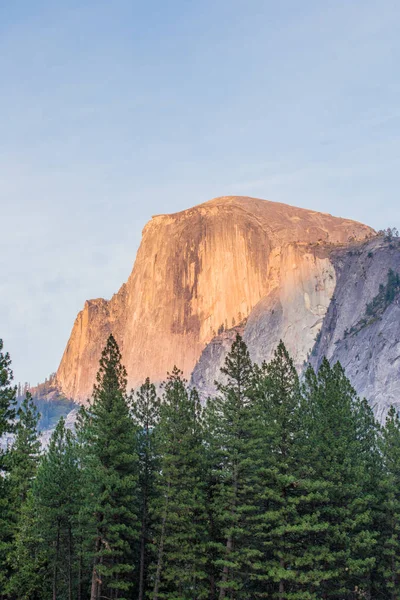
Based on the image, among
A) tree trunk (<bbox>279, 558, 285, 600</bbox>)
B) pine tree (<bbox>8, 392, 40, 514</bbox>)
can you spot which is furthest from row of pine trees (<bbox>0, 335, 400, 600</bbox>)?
pine tree (<bbox>8, 392, 40, 514</bbox>)

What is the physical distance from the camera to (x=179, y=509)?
130 ft

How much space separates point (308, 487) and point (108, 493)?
11602 millimetres

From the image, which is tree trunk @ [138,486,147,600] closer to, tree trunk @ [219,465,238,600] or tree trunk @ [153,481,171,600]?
tree trunk @ [153,481,171,600]

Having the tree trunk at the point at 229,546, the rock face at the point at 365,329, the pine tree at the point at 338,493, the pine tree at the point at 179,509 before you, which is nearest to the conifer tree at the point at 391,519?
the pine tree at the point at 338,493

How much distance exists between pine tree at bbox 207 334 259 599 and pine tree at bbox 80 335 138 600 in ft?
16.7

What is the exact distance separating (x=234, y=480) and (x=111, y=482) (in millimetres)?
7602

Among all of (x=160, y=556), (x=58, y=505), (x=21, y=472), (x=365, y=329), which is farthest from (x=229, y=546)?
(x=365, y=329)

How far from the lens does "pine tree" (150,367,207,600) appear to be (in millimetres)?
38844

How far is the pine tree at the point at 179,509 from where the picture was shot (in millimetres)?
38844

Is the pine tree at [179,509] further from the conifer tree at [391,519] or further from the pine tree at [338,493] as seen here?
the conifer tree at [391,519]

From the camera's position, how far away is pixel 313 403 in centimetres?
4703

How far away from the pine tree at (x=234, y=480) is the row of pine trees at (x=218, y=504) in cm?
9

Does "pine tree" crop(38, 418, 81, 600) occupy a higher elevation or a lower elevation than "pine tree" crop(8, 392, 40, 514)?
lower

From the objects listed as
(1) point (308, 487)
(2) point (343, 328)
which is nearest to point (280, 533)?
(1) point (308, 487)
